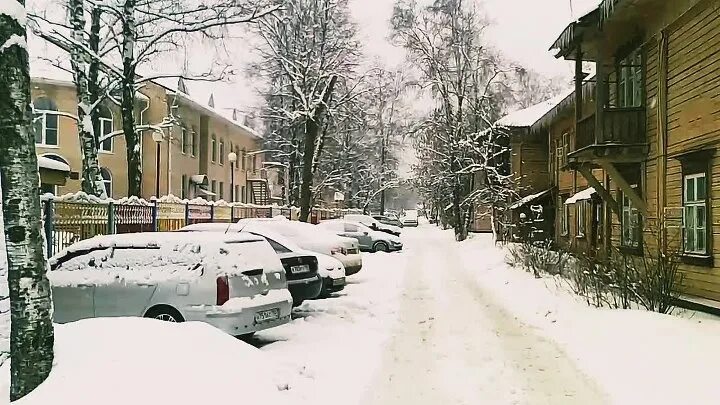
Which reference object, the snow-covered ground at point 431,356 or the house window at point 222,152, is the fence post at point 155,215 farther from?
the house window at point 222,152

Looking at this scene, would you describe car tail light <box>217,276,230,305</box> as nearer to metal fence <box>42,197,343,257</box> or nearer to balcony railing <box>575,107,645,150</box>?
A: metal fence <box>42,197,343,257</box>

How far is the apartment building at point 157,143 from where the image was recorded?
34.1 meters

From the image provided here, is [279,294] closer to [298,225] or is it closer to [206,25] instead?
[298,225]

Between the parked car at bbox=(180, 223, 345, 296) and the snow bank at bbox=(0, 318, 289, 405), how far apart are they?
434cm

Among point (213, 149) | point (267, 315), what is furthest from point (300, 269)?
point (213, 149)

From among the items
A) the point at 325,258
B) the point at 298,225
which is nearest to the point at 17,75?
the point at 325,258

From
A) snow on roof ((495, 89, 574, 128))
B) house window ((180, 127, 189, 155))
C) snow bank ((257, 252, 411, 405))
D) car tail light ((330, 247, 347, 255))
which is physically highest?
snow on roof ((495, 89, 574, 128))

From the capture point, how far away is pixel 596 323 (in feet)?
35.1

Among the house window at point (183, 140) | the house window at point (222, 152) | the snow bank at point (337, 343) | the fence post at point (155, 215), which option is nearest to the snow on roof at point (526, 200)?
the snow bank at point (337, 343)

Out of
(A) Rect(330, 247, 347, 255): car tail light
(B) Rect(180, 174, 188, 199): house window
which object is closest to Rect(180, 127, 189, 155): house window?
(B) Rect(180, 174, 188, 199): house window

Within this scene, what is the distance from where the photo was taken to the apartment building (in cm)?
3412

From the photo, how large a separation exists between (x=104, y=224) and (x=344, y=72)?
19236mm

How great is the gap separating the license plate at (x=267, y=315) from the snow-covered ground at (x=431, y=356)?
0.46m

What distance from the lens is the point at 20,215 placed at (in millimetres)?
5332
